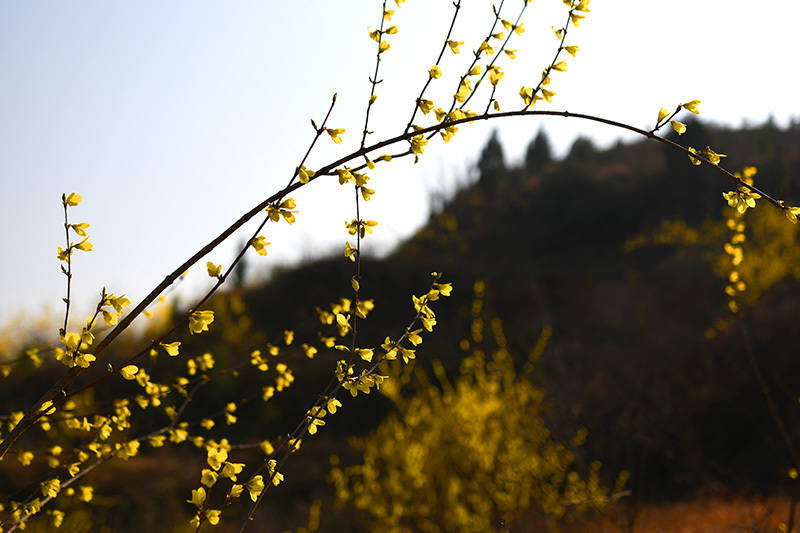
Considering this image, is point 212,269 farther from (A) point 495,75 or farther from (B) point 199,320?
(A) point 495,75

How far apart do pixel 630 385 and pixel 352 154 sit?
27.2 feet

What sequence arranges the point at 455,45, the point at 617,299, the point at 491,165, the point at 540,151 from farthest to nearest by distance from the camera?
the point at 540,151 < the point at 491,165 < the point at 617,299 < the point at 455,45

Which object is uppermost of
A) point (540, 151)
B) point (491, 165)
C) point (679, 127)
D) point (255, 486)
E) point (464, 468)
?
point (540, 151)

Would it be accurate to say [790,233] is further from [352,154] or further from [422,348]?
[352,154]

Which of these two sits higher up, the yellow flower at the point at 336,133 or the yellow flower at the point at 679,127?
the yellow flower at the point at 336,133

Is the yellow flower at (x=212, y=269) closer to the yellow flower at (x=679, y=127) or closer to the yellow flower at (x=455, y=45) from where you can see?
the yellow flower at (x=455, y=45)

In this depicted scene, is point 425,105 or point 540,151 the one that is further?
point 540,151

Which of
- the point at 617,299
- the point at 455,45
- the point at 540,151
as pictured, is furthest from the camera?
the point at 540,151

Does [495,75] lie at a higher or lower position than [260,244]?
higher

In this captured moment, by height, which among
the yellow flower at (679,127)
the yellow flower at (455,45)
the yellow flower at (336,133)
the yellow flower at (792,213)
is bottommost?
the yellow flower at (792,213)

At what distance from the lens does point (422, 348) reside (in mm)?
10617

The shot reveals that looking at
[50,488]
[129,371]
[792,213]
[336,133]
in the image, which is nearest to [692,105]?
[792,213]

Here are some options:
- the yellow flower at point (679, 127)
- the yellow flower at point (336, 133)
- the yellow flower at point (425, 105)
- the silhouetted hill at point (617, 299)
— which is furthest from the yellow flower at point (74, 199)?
the silhouetted hill at point (617, 299)

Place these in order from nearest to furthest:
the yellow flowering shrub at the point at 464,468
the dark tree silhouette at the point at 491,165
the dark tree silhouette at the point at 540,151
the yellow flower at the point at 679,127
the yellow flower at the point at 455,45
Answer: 1. the yellow flower at the point at 679,127
2. the yellow flower at the point at 455,45
3. the yellow flowering shrub at the point at 464,468
4. the dark tree silhouette at the point at 491,165
5. the dark tree silhouette at the point at 540,151
